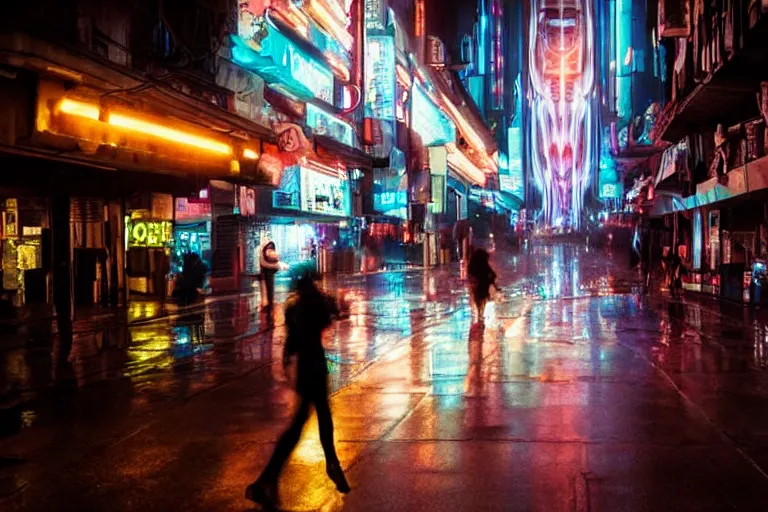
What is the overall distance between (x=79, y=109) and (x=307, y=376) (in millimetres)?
10075

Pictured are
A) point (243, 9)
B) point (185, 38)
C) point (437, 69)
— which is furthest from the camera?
point (437, 69)

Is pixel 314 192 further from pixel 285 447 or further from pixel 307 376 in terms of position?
pixel 285 447

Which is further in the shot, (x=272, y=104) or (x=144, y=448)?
(x=272, y=104)

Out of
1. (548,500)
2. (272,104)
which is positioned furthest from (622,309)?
(272,104)

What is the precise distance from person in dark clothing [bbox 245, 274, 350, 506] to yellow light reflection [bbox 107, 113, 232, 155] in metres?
9.96

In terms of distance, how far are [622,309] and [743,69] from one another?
255 inches

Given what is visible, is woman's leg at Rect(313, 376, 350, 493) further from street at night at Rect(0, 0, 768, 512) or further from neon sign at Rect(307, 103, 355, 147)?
neon sign at Rect(307, 103, 355, 147)

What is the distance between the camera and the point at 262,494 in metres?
5.11

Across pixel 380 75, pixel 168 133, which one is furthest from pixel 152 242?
pixel 380 75

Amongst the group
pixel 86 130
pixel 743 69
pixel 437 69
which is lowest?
pixel 86 130

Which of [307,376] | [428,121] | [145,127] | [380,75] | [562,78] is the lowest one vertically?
[307,376]

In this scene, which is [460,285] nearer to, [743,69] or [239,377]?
[743,69]

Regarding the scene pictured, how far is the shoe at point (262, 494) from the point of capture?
5.07 metres

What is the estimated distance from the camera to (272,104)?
2928 cm
